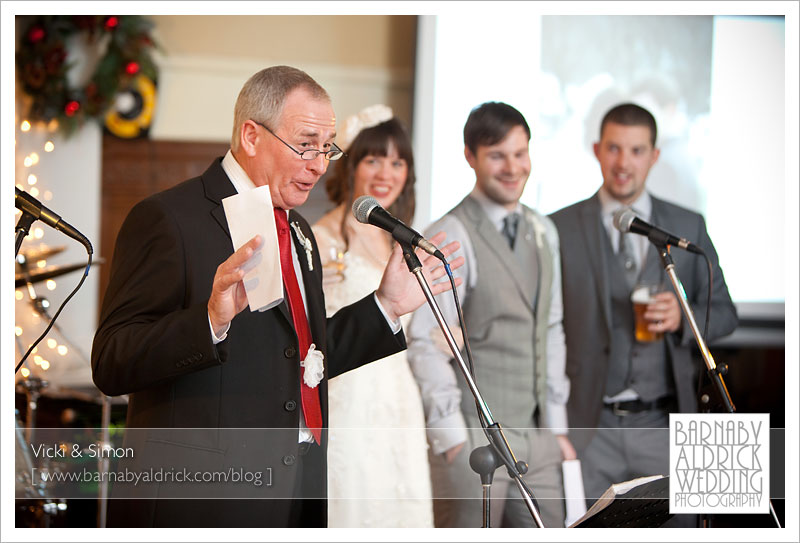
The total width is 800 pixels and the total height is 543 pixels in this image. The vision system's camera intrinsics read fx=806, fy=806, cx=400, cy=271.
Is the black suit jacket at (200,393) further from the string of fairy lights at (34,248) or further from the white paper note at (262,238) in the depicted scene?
the string of fairy lights at (34,248)

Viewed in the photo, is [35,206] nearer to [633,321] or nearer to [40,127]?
[633,321]

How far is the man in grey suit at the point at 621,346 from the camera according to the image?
2.95 metres

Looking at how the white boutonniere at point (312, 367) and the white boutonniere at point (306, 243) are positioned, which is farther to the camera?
the white boutonniere at point (306, 243)

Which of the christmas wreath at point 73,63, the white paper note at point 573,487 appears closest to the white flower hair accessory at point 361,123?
the white paper note at point 573,487

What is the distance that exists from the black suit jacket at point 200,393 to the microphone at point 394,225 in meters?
0.29

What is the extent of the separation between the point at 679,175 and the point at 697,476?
2278 mm

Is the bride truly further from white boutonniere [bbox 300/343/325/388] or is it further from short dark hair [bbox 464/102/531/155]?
white boutonniere [bbox 300/343/325/388]

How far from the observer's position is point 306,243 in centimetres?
194

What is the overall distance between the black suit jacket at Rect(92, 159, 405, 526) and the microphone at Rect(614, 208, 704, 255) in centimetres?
105

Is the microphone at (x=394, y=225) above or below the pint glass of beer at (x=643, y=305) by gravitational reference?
above

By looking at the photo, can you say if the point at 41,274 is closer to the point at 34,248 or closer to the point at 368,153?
the point at 34,248

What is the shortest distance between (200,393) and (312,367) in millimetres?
249

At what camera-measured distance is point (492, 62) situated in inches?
142

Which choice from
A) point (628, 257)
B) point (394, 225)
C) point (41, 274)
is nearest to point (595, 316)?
point (628, 257)
